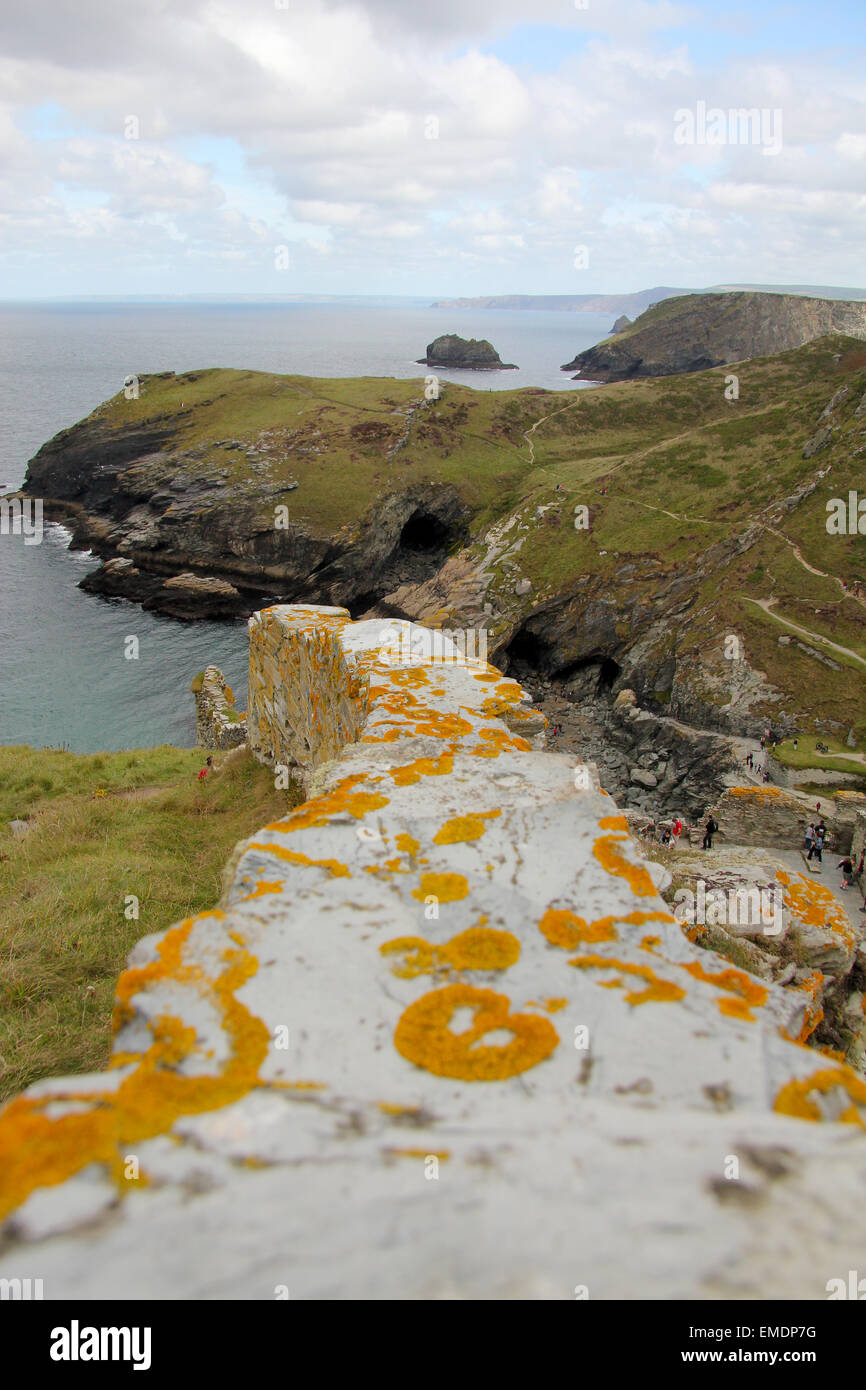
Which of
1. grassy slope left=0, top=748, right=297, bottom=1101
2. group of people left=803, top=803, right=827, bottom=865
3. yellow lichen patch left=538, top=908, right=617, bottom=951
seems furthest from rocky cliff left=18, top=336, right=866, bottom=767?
yellow lichen patch left=538, top=908, right=617, bottom=951

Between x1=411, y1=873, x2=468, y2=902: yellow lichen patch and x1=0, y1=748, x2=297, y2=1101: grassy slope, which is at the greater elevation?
x1=411, y1=873, x2=468, y2=902: yellow lichen patch

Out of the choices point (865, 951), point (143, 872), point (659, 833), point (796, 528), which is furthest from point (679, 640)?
point (143, 872)

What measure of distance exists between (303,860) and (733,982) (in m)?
3.16

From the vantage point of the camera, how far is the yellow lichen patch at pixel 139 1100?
3021 millimetres

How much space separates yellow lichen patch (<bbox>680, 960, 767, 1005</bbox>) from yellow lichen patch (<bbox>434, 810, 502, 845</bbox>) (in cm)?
198

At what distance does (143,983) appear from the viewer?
4.05m

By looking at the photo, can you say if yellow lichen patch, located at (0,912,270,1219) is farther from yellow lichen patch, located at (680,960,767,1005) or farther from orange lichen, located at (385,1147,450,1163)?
yellow lichen patch, located at (680,960,767,1005)

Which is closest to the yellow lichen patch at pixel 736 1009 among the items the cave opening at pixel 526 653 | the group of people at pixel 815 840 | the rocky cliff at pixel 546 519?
the group of people at pixel 815 840

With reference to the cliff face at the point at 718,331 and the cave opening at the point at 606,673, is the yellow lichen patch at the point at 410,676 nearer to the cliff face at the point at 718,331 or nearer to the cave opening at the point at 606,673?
the cave opening at the point at 606,673

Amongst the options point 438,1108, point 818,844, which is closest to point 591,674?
point 818,844

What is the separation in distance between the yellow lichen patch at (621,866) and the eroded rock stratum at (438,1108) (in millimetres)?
17

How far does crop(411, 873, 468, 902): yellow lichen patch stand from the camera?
5117 mm
